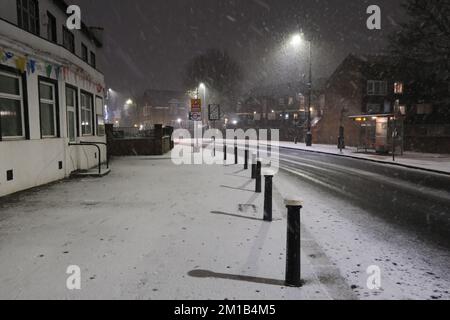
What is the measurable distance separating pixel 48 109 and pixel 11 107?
2086 millimetres

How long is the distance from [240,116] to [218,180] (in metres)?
74.5

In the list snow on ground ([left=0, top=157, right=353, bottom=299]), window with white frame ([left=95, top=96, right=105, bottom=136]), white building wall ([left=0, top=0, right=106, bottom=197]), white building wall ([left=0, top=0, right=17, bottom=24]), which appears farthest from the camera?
window with white frame ([left=95, top=96, right=105, bottom=136])

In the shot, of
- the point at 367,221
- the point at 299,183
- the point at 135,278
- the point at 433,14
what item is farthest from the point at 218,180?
the point at 433,14

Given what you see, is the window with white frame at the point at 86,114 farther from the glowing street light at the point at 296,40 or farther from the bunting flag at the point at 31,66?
the glowing street light at the point at 296,40

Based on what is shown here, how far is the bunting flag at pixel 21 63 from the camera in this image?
30.9 feet

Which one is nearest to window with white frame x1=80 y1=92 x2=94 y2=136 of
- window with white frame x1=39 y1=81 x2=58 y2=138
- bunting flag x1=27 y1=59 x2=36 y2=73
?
window with white frame x1=39 y1=81 x2=58 y2=138

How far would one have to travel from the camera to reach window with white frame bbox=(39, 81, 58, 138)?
36.7ft

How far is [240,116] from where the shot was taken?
85.4 m

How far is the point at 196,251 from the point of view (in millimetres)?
5023

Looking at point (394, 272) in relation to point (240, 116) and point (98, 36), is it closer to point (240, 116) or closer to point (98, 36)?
point (98, 36)

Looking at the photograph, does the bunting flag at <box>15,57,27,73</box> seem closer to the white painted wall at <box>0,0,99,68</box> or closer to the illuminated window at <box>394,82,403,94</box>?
the white painted wall at <box>0,0,99,68</box>

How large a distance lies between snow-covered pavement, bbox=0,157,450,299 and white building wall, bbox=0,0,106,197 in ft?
3.41

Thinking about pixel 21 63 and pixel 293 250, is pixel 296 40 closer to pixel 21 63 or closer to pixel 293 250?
pixel 21 63

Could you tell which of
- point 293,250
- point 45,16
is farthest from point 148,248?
point 45,16
